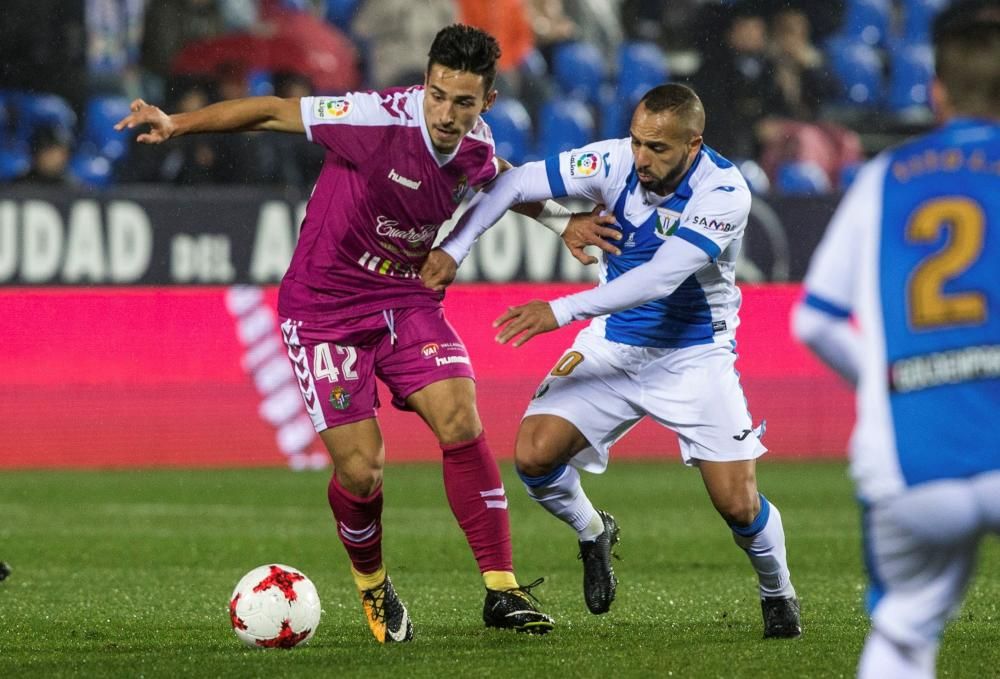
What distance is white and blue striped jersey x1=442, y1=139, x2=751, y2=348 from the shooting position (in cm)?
568

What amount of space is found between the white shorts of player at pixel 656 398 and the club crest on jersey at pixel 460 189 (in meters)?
0.79

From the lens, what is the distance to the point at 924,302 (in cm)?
321

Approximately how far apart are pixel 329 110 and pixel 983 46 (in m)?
2.95

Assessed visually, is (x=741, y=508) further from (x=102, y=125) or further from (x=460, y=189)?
(x=102, y=125)

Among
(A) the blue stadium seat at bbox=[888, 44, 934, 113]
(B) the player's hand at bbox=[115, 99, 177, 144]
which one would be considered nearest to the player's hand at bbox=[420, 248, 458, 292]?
(B) the player's hand at bbox=[115, 99, 177, 144]

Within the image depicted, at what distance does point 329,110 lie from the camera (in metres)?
5.71

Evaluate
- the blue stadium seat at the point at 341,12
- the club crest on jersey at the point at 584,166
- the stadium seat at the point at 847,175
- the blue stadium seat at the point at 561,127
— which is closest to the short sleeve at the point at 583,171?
the club crest on jersey at the point at 584,166

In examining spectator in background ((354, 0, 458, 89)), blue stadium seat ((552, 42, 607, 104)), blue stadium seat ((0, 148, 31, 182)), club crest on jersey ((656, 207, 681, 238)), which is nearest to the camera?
club crest on jersey ((656, 207, 681, 238))

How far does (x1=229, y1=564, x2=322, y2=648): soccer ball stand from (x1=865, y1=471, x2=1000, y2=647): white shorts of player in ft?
8.47

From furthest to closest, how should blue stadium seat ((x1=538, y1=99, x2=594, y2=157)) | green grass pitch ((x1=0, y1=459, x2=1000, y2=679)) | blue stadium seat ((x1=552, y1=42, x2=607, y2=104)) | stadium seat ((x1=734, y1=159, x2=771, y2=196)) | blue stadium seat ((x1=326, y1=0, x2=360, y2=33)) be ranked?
blue stadium seat ((x1=552, y1=42, x2=607, y2=104))
blue stadium seat ((x1=326, y1=0, x2=360, y2=33))
blue stadium seat ((x1=538, y1=99, x2=594, y2=157))
stadium seat ((x1=734, y1=159, x2=771, y2=196))
green grass pitch ((x1=0, y1=459, x2=1000, y2=679))

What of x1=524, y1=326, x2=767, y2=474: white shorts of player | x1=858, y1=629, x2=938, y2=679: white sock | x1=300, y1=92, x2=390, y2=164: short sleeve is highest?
x1=300, y1=92, x2=390, y2=164: short sleeve

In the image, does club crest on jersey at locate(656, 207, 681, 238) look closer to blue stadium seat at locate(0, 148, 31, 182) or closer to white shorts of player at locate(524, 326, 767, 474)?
white shorts of player at locate(524, 326, 767, 474)

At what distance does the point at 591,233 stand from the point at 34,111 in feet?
29.3

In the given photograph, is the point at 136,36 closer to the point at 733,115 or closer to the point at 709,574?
the point at 733,115
